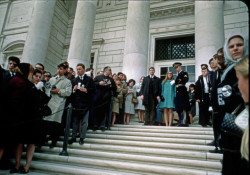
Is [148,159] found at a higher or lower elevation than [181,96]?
lower

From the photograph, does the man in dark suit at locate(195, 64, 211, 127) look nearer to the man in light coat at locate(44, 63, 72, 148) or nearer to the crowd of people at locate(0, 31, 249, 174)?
the crowd of people at locate(0, 31, 249, 174)

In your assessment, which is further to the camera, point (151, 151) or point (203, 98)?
point (203, 98)

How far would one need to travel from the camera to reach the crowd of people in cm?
190

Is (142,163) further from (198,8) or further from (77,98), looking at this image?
(198,8)

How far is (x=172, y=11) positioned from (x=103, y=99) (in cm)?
977

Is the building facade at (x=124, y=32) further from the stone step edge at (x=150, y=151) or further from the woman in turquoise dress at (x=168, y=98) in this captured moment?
the stone step edge at (x=150, y=151)

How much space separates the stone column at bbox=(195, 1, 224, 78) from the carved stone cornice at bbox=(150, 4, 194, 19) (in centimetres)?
395

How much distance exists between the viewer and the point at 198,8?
32.1 ft

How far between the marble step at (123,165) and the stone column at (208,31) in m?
5.74

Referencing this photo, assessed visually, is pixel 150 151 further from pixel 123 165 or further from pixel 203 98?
pixel 203 98

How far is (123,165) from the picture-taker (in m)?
4.01

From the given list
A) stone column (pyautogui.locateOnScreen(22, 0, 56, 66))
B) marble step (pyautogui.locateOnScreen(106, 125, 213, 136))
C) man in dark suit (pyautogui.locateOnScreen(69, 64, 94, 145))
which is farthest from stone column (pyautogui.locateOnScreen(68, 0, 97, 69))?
marble step (pyautogui.locateOnScreen(106, 125, 213, 136))

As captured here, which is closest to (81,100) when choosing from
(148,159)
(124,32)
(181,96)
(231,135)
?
(148,159)

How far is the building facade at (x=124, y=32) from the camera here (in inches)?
376
